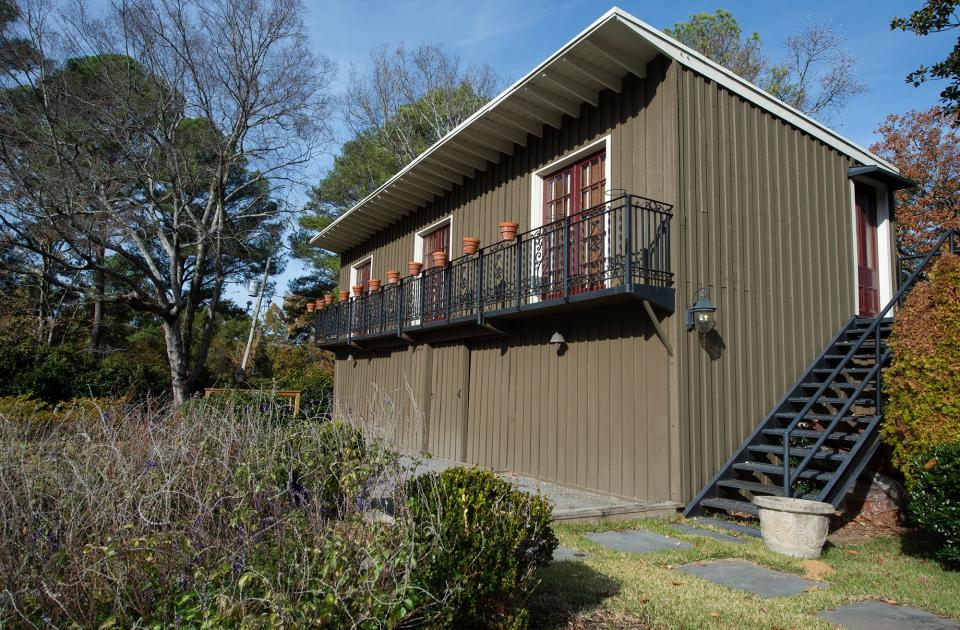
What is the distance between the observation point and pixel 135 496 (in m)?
3.54

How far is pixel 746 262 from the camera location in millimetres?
8328

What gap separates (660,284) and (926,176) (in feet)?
51.1

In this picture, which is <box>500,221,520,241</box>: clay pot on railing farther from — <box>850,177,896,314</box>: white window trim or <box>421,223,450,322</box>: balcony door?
<box>850,177,896,314</box>: white window trim

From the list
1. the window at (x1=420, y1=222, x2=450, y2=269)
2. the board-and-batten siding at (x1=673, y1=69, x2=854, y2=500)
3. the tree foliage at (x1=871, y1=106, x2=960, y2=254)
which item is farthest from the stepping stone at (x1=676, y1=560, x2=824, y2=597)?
the tree foliage at (x1=871, y1=106, x2=960, y2=254)

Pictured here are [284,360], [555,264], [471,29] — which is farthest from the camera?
[284,360]

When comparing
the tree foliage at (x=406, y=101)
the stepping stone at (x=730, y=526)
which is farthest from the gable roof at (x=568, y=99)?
the tree foliage at (x=406, y=101)

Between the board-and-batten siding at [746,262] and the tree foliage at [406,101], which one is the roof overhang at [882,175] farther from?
the tree foliage at [406,101]

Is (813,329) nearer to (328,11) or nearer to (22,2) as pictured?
(328,11)

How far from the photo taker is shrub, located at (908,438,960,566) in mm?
4918

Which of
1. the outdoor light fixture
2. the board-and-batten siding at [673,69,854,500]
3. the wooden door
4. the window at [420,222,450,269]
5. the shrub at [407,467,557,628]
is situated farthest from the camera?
the window at [420,222,450,269]

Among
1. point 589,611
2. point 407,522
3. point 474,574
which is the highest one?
point 407,522

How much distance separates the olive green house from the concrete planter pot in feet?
2.07

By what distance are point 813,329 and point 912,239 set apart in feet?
39.4

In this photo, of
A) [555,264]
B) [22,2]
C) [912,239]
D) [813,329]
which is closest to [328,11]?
[22,2]
